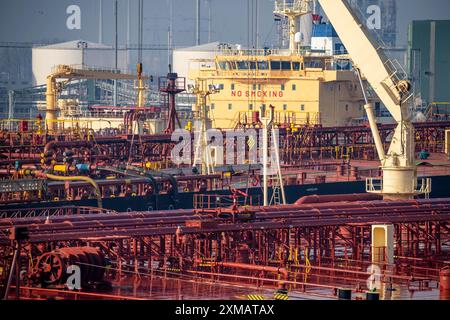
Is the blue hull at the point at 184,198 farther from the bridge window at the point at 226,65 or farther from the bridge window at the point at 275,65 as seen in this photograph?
the bridge window at the point at 226,65

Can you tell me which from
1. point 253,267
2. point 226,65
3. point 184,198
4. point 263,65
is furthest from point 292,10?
point 253,267

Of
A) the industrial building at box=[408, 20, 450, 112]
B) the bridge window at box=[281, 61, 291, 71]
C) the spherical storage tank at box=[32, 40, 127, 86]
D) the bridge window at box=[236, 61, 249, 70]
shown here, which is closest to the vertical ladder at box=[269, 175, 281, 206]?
the bridge window at box=[281, 61, 291, 71]

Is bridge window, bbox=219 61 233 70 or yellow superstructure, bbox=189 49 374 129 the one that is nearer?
yellow superstructure, bbox=189 49 374 129

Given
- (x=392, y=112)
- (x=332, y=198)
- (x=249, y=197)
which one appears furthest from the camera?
(x=249, y=197)

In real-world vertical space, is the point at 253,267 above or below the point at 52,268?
below

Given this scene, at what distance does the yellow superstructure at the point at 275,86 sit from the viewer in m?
84.0

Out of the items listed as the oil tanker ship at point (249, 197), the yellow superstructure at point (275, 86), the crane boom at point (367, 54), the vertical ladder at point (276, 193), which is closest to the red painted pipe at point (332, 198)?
the oil tanker ship at point (249, 197)

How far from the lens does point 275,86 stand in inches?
3324

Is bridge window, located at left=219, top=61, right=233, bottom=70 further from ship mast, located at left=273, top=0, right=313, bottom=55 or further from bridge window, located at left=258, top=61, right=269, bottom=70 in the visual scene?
ship mast, located at left=273, top=0, right=313, bottom=55

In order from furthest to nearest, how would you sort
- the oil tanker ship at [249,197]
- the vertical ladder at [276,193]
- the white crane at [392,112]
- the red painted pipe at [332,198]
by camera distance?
the vertical ladder at [276,193] < the white crane at [392,112] < the red painted pipe at [332,198] < the oil tanker ship at [249,197]

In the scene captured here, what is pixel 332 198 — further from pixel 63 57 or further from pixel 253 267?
pixel 63 57

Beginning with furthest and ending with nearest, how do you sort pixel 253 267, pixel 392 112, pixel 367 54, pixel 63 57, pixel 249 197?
1. pixel 63 57
2. pixel 249 197
3. pixel 367 54
4. pixel 392 112
5. pixel 253 267

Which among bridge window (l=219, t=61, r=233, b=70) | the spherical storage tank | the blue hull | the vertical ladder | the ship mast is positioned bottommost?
the blue hull

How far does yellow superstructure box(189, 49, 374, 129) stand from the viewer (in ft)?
276
